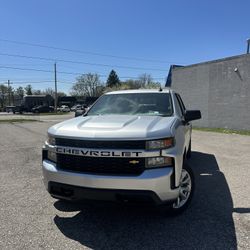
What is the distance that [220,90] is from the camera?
19266 mm

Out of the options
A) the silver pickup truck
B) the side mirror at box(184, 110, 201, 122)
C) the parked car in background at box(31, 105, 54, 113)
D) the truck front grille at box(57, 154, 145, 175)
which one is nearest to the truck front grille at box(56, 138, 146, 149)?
the silver pickup truck

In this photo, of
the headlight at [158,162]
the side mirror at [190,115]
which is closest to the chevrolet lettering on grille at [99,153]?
the headlight at [158,162]

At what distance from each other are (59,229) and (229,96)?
1650 centimetres

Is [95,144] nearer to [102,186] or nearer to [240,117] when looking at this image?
[102,186]

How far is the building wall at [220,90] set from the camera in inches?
695

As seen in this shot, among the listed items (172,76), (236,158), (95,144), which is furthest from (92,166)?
(172,76)

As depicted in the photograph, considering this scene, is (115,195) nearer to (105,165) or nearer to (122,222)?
(105,165)

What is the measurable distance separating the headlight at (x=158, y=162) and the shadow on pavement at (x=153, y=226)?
776 millimetres

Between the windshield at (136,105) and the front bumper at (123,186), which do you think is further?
the windshield at (136,105)

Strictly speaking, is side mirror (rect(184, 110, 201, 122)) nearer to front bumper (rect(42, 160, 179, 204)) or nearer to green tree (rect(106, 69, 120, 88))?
front bumper (rect(42, 160, 179, 204))

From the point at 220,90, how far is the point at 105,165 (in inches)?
662

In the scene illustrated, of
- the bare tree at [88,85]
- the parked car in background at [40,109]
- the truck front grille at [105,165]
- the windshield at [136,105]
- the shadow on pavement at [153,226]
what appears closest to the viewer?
the shadow on pavement at [153,226]

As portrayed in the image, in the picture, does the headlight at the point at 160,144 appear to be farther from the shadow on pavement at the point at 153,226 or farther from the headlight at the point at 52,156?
the headlight at the point at 52,156

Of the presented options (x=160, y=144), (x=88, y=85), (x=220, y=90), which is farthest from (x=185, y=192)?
(x=88, y=85)
